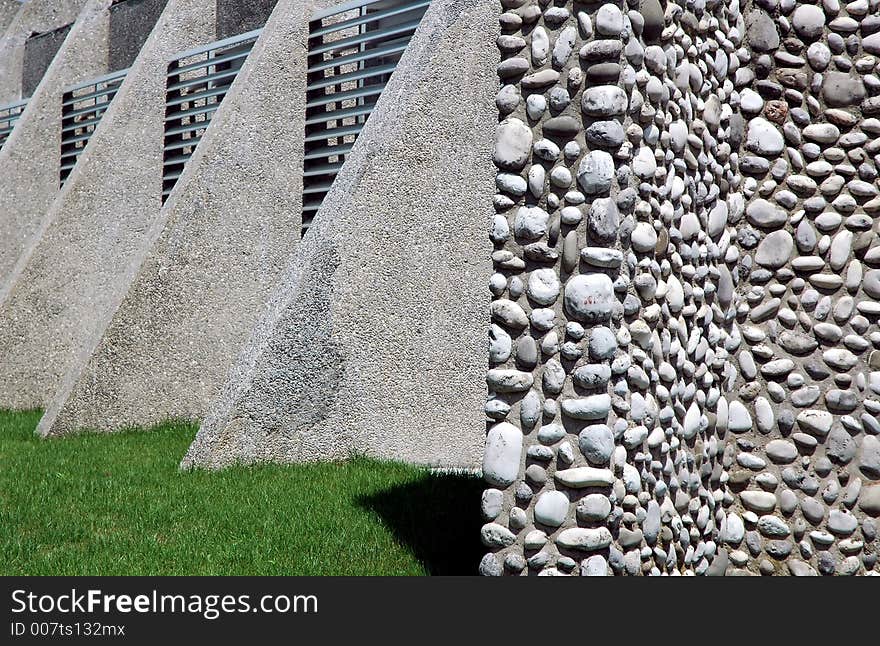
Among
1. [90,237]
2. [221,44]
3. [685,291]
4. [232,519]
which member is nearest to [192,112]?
[221,44]

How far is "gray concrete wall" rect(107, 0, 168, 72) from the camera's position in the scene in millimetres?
12430

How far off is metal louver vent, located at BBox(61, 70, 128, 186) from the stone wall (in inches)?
371

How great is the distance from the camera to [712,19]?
428cm

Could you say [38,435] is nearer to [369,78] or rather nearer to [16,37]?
[369,78]

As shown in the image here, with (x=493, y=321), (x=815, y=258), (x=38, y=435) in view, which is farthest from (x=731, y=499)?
(x=38, y=435)

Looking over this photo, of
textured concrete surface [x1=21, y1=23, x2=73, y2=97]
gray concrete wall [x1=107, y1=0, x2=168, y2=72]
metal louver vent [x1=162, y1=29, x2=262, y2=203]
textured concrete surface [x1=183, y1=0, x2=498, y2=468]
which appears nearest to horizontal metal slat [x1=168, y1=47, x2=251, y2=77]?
metal louver vent [x1=162, y1=29, x2=262, y2=203]

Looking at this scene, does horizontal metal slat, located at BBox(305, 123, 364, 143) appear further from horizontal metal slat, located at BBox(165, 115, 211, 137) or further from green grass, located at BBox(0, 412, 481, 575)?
green grass, located at BBox(0, 412, 481, 575)

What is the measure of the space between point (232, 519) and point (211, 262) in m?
3.50

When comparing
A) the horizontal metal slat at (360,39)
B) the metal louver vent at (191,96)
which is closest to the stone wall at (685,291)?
the horizontal metal slat at (360,39)

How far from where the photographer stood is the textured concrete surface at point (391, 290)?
20.2 ft

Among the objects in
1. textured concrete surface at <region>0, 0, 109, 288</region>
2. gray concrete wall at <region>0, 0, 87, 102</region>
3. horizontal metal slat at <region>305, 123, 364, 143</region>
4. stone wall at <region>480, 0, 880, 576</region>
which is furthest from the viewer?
gray concrete wall at <region>0, 0, 87, 102</region>

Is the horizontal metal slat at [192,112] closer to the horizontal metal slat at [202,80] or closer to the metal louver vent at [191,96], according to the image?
the metal louver vent at [191,96]

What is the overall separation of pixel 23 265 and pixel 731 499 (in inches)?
308

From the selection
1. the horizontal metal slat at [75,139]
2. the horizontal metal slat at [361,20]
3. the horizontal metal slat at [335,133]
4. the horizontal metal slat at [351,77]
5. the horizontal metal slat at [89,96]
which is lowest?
the horizontal metal slat at [75,139]
